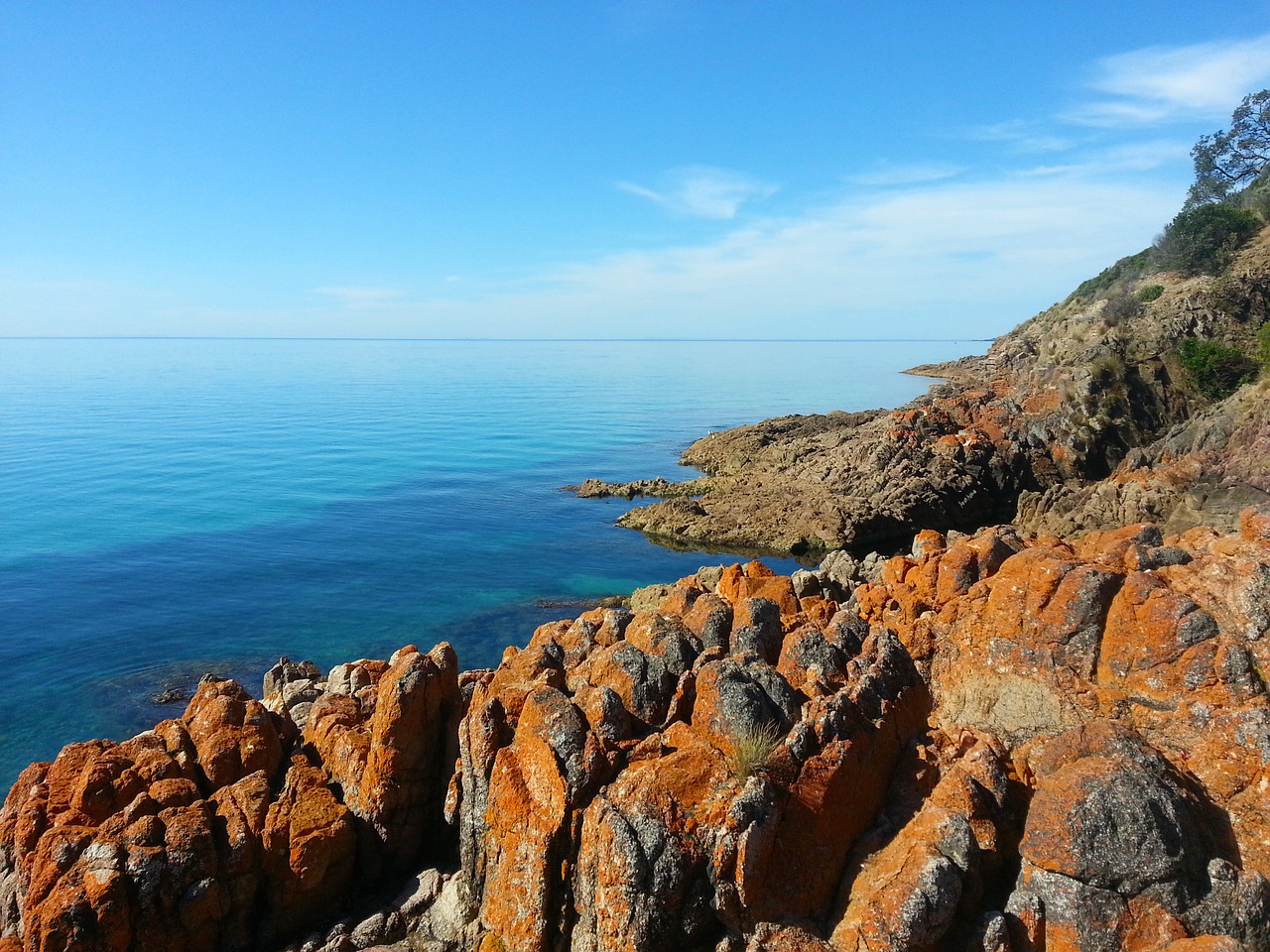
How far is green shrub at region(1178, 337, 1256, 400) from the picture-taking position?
45344 millimetres

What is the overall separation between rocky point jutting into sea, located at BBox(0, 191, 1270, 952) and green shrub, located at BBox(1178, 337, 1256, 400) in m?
37.5

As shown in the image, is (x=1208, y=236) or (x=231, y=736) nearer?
(x=231, y=736)

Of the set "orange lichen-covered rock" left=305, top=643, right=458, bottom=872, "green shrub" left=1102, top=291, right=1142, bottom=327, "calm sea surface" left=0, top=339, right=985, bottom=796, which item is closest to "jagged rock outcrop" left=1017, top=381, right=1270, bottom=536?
"calm sea surface" left=0, top=339, right=985, bottom=796

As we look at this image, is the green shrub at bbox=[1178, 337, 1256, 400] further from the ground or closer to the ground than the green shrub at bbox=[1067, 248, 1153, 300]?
closer to the ground

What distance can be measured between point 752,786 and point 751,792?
8 centimetres

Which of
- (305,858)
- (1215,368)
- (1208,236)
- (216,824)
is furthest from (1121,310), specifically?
(216,824)

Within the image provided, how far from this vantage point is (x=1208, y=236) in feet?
211

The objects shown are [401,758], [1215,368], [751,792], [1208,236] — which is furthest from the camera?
[1208,236]

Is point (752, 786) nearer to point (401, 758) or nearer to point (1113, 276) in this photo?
point (401, 758)

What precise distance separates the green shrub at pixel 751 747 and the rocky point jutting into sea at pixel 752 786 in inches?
2.0

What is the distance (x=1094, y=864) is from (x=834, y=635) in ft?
17.7

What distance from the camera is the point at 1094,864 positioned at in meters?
9.34

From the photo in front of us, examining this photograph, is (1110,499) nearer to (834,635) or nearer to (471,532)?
(834,635)

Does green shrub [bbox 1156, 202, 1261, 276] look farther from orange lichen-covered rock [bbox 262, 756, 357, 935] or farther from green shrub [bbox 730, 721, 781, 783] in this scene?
orange lichen-covered rock [bbox 262, 756, 357, 935]
